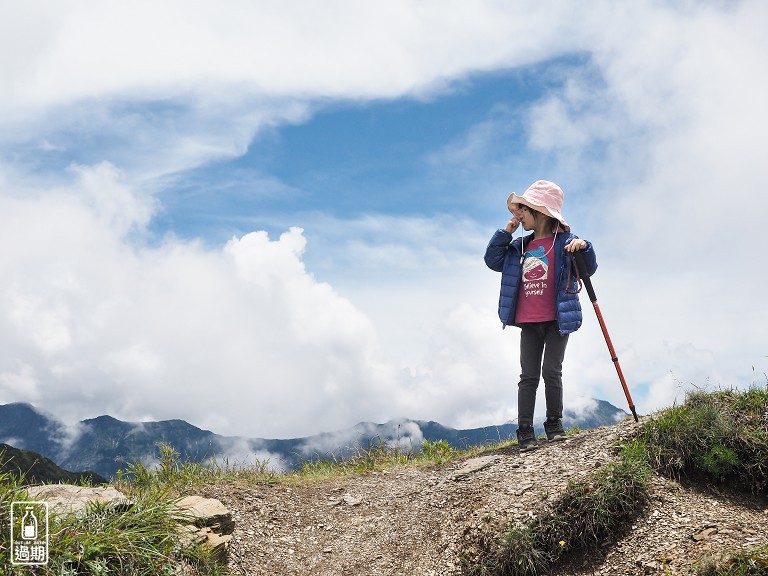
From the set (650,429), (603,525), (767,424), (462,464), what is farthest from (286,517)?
(767,424)

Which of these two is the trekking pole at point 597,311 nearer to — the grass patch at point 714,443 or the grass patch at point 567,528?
the grass patch at point 714,443

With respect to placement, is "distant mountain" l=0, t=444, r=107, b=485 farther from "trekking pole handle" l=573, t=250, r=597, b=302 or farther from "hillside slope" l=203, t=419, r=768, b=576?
"trekking pole handle" l=573, t=250, r=597, b=302

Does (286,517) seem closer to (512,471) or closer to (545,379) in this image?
(512,471)

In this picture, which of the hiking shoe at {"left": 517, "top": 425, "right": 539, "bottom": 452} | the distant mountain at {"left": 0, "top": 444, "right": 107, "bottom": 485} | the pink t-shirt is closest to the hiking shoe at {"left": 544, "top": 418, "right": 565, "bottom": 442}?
the hiking shoe at {"left": 517, "top": 425, "right": 539, "bottom": 452}

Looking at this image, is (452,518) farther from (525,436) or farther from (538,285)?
(538,285)

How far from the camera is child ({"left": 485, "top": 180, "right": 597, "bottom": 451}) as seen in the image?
8.55 metres

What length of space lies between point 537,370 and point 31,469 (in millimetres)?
6178

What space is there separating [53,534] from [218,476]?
3538 millimetres

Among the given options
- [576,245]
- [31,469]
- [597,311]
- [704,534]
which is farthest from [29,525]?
[597,311]

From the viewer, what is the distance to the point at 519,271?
886cm

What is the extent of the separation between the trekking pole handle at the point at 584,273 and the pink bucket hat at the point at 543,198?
53 cm

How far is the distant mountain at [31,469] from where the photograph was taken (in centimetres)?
608

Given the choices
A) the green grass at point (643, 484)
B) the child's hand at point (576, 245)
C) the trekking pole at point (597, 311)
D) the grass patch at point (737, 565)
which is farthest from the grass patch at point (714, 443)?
the child's hand at point (576, 245)

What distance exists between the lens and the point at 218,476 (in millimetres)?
8586
